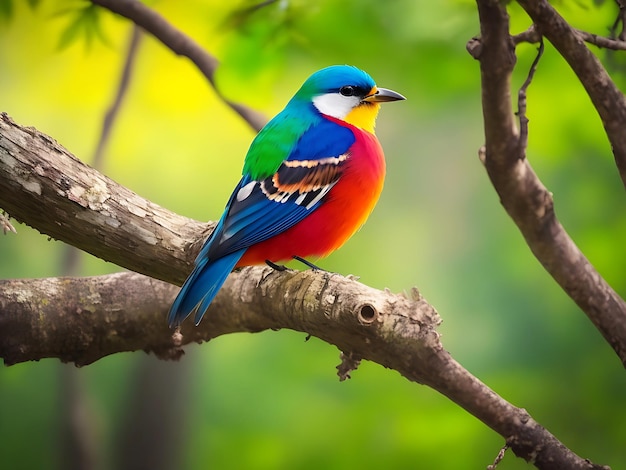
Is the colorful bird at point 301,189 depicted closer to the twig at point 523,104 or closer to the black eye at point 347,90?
the black eye at point 347,90

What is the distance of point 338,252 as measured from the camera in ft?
8.92

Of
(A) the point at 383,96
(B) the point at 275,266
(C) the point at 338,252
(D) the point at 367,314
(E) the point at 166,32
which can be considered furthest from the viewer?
(C) the point at 338,252

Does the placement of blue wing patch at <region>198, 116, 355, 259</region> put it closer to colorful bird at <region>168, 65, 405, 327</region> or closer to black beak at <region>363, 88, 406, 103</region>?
colorful bird at <region>168, 65, 405, 327</region>

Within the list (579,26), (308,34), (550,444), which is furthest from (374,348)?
(579,26)

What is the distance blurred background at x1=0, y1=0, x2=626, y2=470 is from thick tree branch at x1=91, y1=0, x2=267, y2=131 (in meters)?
0.07

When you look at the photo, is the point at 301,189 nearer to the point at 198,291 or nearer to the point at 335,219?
the point at 335,219

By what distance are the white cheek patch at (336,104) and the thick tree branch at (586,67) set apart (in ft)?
1.83

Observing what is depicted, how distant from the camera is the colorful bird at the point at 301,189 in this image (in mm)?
1676

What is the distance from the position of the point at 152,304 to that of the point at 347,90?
→ 741 mm

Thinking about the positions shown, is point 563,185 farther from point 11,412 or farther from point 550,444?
point 11,412

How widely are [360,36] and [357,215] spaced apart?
72 cm

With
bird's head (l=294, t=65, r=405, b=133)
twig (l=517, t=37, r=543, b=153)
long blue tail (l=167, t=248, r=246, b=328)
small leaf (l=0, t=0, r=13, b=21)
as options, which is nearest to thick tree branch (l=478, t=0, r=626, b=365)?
twig (l=517, t=37, r=543, b=153)

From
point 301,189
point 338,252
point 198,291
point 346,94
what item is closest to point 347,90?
point 346,94

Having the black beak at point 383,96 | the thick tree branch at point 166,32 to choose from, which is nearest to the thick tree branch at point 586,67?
the black beak at point 383,96
